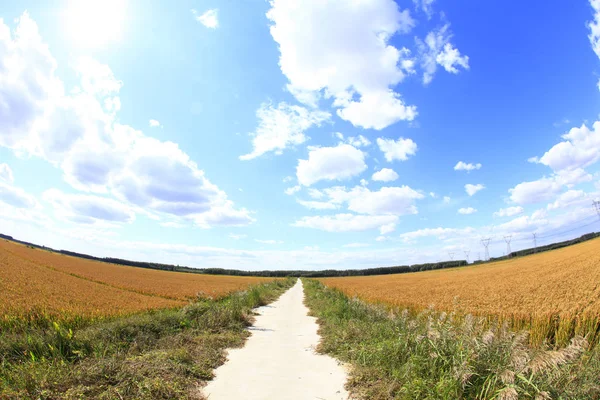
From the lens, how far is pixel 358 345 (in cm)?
748

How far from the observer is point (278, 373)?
6324 millimetres

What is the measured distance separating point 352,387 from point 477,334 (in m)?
2.53

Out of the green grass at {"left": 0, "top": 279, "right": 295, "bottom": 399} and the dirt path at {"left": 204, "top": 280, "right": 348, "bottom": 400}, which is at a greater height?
the green grass at {"left": 0, "top": 279, "right": 295, "bottom": 399}

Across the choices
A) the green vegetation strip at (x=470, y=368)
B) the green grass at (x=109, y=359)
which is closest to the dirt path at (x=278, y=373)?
the green grass at (x=109, y=359)

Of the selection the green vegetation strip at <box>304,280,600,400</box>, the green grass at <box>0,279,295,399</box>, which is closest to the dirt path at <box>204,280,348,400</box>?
the green grass at <box>0,279,295,399</box>

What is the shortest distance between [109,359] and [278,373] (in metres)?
3.44

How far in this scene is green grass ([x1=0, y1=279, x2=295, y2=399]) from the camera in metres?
4.67

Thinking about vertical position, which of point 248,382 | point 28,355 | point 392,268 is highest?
point 28,355

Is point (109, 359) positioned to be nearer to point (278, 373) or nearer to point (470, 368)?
point (278, 373)

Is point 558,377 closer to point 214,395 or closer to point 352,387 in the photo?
point 352,387

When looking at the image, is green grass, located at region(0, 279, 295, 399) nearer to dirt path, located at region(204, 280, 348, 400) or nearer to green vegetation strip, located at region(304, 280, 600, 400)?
dirt path, located at region(204, 280, 348, 400)

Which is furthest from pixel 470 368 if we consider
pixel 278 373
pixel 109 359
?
pixel 109 359

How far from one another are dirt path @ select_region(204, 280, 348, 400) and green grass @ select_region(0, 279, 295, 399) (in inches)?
15.6

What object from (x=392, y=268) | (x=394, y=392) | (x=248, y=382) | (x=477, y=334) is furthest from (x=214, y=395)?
(x=392, y=268)
